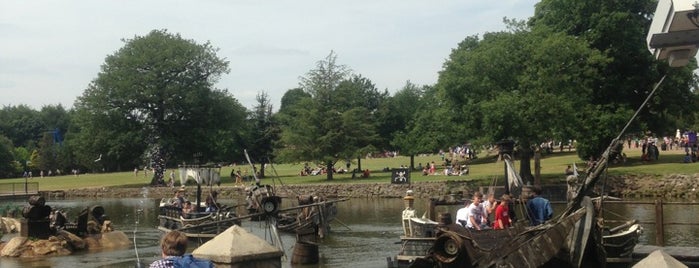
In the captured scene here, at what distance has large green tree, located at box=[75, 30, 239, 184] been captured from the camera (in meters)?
74.4

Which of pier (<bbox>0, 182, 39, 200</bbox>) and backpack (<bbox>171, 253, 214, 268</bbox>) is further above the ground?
backpack (<bbox>171, 253, 214, 268</bbox>)

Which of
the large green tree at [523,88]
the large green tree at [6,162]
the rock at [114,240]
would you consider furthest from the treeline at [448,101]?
the large green tree at [6,162]

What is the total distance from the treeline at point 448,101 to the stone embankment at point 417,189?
3392 mm

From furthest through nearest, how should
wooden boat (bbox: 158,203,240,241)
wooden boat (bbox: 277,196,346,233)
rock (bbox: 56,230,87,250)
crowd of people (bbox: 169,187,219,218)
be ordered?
→ crowd of people (bbox: 169,187,219,218)
wooden boat (bbox: 277,196,346,233)
rock (bbox: 56,230,87,250)
wooden boat (bbox: 158,203,240,241)

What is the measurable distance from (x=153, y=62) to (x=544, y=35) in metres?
39.6

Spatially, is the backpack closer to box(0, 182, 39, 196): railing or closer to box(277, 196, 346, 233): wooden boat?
box(277, 196, 346, 233): wooden boat

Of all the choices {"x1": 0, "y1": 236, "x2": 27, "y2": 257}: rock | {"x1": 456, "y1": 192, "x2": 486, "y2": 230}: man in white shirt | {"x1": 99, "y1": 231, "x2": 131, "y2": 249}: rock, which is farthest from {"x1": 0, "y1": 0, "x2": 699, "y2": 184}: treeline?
{"x1": 456, "y1": 192, "x2": 486, "y2": 230}: man in white shirt

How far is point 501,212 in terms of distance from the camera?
59.3 ft

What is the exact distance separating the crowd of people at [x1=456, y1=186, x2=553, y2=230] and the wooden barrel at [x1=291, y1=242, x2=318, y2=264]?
5254 millimetres

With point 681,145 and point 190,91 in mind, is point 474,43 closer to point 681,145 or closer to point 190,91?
point 681,145

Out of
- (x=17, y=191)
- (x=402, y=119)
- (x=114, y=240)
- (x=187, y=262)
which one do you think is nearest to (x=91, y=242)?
(x=114, y=240)

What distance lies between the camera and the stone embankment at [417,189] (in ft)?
151

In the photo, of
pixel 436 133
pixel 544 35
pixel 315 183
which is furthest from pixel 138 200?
pixel 544 35

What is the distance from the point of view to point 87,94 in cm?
7538
